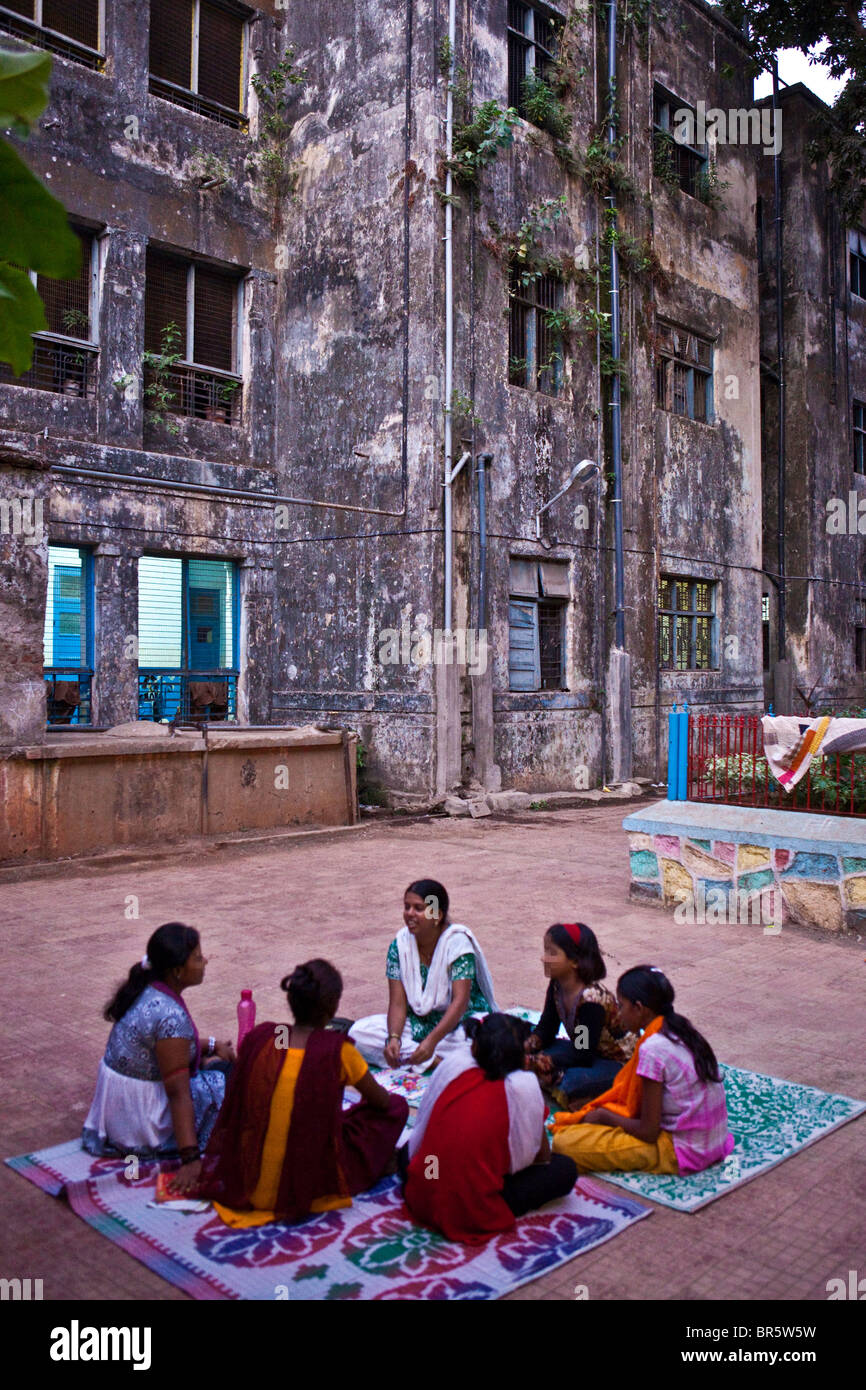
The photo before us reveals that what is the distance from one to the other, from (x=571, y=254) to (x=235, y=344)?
5.12 metres

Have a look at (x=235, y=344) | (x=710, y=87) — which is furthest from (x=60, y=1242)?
(x=710, y=87)

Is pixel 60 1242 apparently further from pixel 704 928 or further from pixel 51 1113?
pixel 704 928

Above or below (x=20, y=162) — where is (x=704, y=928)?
below

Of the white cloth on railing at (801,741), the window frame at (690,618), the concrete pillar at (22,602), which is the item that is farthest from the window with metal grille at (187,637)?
the white cloth on railing at (801,741)

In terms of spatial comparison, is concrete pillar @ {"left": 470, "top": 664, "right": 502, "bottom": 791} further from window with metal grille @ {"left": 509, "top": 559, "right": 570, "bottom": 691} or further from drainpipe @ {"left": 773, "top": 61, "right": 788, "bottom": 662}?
drainpipe @ {"left": 773, "top": 61, "right": 788, "bottom": 662}

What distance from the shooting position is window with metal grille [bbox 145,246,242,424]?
13.8m

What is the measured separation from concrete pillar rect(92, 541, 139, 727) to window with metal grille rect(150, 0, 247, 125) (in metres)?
6.32

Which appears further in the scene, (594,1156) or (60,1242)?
(594,1156)

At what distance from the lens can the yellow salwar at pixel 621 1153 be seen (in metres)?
3.84

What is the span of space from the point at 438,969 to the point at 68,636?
9.35 m

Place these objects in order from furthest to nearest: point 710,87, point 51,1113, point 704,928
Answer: point 710,87, point 704,928, point 51,1113

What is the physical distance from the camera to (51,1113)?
433cm

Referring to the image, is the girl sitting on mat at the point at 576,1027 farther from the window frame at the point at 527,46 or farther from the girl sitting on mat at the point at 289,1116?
the window frame at the point at 527,46
